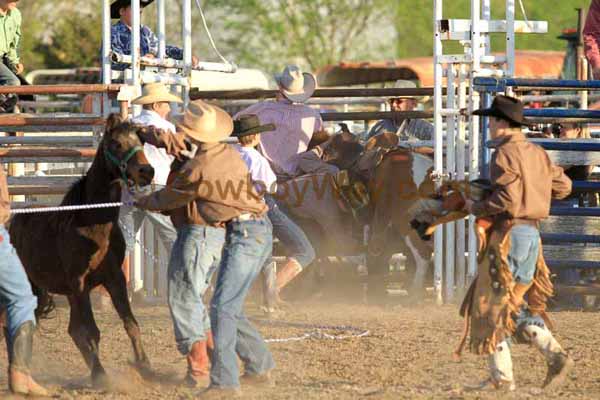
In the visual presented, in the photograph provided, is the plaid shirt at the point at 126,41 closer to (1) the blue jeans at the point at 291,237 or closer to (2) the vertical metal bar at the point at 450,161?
(1) the blue jeans at the point at 291,237

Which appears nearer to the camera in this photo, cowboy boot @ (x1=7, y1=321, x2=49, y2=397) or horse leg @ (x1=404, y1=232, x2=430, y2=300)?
cowboy boot @ (x1=7, y1=321, x2=49, y2=397)

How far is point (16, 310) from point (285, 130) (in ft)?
13.8

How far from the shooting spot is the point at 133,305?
11062 millimetres

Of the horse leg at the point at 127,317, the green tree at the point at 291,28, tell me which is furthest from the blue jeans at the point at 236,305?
the green tree at the point at 291,28

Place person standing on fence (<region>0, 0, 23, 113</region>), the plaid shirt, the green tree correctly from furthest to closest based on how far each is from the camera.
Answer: the green tree → person standing on fence (<region>0, 0, 23, 113</region>) → the plaid shirt

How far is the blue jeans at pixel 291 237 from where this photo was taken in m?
10.2

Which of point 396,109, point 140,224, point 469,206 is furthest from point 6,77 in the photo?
point 469,206

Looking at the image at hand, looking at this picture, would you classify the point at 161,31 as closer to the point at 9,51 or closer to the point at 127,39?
the point at 127,39

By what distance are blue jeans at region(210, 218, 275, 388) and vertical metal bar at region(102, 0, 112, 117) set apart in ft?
12.4

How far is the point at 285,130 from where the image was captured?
423 inches

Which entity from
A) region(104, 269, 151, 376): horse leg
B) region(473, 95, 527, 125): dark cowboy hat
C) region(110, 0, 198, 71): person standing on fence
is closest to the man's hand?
region(473, 95, 527, 125): dark cowboy hat

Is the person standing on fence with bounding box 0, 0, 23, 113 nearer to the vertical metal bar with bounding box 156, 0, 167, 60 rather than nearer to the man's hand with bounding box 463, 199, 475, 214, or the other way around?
the vertical metal bar with bounding box 156, 0, 167, 60

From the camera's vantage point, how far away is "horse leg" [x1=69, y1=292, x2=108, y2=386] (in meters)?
7.64

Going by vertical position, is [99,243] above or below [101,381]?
above
